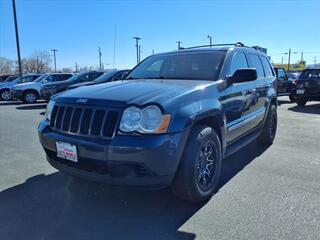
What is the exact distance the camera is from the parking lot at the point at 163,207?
320 centimetres

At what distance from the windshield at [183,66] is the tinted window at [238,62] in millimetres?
223

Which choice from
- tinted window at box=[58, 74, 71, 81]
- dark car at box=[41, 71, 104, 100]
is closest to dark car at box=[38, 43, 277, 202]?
dark car at box=[41, 71, 104, 100]

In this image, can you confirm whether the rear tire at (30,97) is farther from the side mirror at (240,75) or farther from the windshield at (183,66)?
the side mirror at (240,75)

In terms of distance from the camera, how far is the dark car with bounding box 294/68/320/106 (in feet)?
45.5

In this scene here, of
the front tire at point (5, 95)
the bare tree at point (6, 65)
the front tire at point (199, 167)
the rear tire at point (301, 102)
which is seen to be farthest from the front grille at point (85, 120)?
the bare tree at point (6, 65)

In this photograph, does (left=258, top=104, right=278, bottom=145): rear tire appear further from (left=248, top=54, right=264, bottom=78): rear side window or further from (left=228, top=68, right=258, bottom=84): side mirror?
(left=228, top=68, right=258, bottom=84): side mirror

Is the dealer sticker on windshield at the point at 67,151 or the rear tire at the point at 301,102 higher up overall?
the dealer sticker on windshield at the point at 67,151

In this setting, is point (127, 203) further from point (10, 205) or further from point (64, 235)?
point (10, 205)

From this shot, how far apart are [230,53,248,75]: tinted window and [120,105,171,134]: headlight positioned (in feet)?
5.92

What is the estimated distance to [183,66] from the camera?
16.0 feet

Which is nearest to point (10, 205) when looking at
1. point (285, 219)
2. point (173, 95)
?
point (173, 95)

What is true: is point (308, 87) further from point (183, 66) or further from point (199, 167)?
point (199, 167)

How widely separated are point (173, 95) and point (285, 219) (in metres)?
1.72

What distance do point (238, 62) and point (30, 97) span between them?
15101 millimetres
